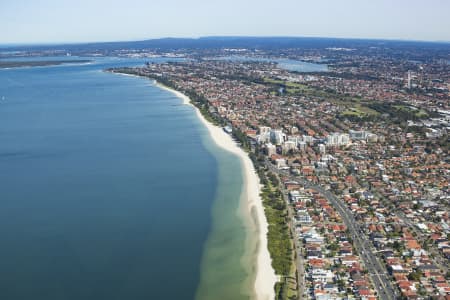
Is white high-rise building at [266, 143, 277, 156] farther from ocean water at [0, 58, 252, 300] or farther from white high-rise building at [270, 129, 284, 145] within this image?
ocean water at [0, 58, 252, 300]

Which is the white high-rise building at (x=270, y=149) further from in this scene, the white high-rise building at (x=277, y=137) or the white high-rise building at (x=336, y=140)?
the white high-rise building at (x=336, y=140)

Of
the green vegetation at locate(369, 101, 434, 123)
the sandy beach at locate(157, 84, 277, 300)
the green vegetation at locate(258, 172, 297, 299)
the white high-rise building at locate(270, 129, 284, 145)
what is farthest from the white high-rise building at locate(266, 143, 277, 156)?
the green vegetation at locate(369, 101, 434, 123)

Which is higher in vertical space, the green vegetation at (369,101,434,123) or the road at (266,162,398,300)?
the green vegetation at (369,101,434,123)

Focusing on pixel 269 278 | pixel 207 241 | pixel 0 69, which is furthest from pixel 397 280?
pixel 0 69

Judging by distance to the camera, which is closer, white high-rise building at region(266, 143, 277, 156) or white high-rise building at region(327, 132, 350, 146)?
white high-rise building at region(266, 143, 277, 156)

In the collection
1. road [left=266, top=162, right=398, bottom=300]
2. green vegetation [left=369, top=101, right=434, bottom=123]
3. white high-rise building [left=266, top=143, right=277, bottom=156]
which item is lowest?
road [left=266, top=162, right=398, bottom=300]

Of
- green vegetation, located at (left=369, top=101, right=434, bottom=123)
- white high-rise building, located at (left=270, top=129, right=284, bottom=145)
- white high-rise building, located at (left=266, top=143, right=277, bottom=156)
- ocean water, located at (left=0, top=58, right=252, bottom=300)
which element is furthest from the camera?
green vegetation, located at (left=369, top=101, right=434, bottom=123)
